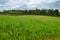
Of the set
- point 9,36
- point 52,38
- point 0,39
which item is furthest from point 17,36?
point 52,38

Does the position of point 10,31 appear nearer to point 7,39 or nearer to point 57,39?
point 7,39

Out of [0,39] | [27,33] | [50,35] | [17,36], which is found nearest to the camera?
[0,39]

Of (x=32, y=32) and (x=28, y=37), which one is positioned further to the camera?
(x=32, y=32)

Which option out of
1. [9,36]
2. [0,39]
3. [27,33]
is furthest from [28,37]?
[0,39]

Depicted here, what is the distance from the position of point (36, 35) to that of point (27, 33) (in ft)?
2.49

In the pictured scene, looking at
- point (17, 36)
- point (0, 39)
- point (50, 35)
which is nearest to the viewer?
point (0, 39)

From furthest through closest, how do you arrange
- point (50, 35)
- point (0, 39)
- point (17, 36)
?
point (50, 35)
point (17, 36)
point (0, 39)

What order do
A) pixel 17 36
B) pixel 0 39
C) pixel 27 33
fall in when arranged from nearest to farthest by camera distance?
1. pixel 0 39
2. pixel 17 36
3. pixel 27 33

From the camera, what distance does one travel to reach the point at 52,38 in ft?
43.8

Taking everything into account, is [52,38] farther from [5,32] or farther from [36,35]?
→ [5,32]

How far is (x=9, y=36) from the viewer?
1125cm

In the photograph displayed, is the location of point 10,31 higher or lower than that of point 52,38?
higher

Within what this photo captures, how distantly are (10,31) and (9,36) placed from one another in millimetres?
939

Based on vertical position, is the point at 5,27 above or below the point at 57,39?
above
